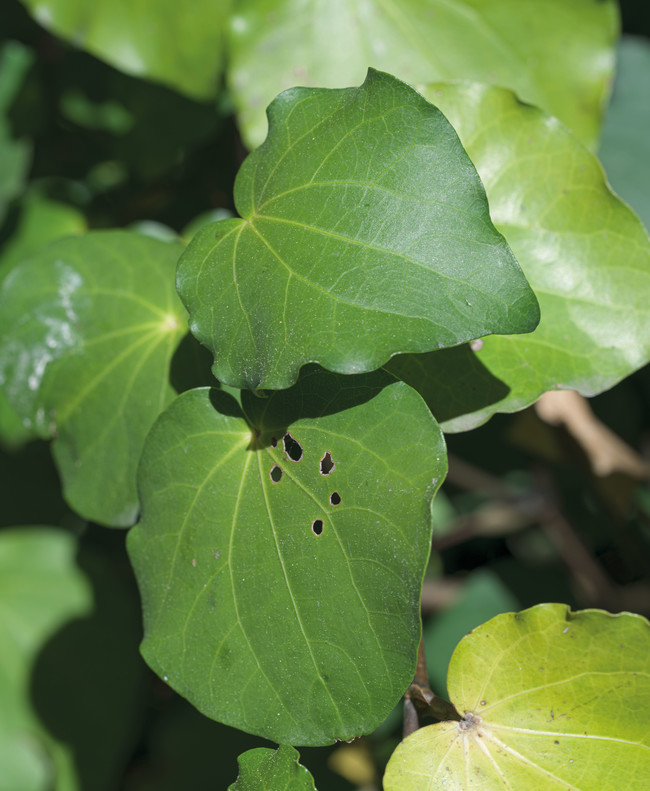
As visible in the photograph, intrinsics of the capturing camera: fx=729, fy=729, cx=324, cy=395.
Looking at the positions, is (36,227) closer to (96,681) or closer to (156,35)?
(156,35)

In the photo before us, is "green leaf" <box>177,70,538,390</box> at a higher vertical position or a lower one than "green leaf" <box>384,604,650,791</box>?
higher

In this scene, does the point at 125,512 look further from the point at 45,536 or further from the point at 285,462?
the point at 45,536

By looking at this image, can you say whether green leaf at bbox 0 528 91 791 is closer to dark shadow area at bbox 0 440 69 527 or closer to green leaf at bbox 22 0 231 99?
dark shadow area at bbox 0 440 69 527

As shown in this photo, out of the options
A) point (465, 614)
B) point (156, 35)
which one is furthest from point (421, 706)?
point (156, 35)

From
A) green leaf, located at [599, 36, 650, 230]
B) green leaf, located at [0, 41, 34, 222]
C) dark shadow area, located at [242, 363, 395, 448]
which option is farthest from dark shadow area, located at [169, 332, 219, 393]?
green leaf, located at [599, 36, 650, 230]

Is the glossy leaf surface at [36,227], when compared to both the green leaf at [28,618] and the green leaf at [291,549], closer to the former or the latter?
the green leaf at [28,618]
